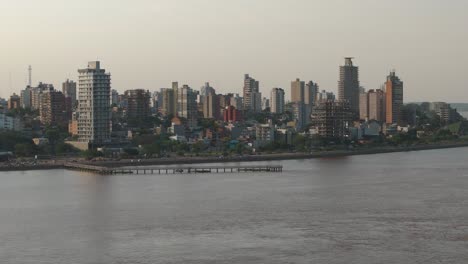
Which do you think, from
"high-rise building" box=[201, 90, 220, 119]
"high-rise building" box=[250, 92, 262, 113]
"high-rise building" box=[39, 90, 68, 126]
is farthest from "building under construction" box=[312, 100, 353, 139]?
"high-rise building" box=[250, 92, 262, 113]

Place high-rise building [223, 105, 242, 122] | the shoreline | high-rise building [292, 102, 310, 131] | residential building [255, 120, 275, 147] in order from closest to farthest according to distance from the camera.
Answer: the shoreline → residential building [255, 120, 275, 147] → high-rise building [223, 105, 242, 122] → high-rise building [292, 102, 310, 131]

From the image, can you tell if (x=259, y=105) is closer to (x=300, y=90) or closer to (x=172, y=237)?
(x=300, y=90)

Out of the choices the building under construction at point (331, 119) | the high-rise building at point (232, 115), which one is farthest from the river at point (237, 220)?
the high-rise building at point (232, 115)

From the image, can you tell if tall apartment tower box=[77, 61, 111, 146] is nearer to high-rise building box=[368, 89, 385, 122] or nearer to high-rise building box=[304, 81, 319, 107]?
high-rise building box=[368, 89, 385, 122]

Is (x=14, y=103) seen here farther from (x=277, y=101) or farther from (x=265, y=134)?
(x=277, y=101)

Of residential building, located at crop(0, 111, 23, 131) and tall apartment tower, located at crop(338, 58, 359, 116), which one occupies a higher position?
tall apartment tower, located at crop(338, 58, 359, 116)

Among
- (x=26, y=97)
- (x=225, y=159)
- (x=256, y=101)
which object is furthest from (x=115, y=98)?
(x=225, y=159)
